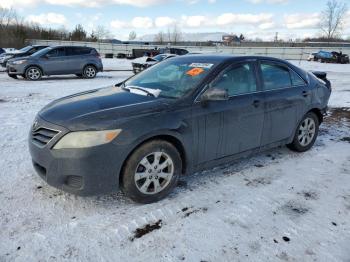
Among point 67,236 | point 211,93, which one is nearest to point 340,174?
point 211,93

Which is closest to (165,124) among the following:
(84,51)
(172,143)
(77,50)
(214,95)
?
(172,143)

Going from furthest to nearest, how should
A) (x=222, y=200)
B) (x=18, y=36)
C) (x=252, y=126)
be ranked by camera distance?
(x=18, y=36) < (x=252, y=126) < (x=222, y=200)

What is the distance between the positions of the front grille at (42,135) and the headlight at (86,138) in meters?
0.16

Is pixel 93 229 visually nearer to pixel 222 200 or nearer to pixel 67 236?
pixel 67 236

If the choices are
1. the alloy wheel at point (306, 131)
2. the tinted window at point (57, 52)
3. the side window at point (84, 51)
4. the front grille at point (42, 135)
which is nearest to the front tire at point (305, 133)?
the alloy wheel at point (306, 131)

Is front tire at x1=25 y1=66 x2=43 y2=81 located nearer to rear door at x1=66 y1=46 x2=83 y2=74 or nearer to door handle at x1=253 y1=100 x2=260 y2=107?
rear door at x1=66 y1=46 x2=83 y2=74

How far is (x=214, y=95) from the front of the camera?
11.8 feet

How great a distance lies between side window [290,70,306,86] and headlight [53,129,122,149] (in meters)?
3.09

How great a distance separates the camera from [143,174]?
10.9 ft

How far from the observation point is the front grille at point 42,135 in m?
3.15

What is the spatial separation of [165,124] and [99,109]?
0.69m

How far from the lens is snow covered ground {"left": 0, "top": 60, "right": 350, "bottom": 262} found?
2.67 meters

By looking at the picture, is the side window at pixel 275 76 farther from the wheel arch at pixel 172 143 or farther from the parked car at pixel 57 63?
the parked car at pixel 57 63

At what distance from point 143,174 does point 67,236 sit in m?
0.92
